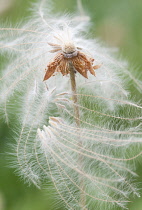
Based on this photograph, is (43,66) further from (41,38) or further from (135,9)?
(135,9)

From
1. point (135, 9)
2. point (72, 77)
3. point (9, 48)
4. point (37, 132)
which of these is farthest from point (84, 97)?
point (135, 9)

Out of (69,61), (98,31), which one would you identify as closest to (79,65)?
(69,61)

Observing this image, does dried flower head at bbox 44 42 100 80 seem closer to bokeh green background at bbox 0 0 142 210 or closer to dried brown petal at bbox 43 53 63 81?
dried brown petal at bbox 43 53 63 81

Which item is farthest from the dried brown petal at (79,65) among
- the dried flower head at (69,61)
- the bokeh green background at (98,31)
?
the bokeh green background at (98,31)

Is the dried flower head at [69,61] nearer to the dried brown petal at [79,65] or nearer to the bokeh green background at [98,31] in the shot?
the dried brown petal at [79,65]

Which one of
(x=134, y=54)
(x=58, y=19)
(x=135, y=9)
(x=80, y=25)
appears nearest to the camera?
(x=58, y=19)

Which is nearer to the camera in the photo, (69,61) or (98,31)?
(69,61)

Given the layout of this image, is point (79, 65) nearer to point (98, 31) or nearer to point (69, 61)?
point (69, 61)

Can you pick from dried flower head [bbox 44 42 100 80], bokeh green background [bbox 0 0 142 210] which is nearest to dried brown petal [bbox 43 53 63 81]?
dried flower head [bbox 44 42 100 80]
